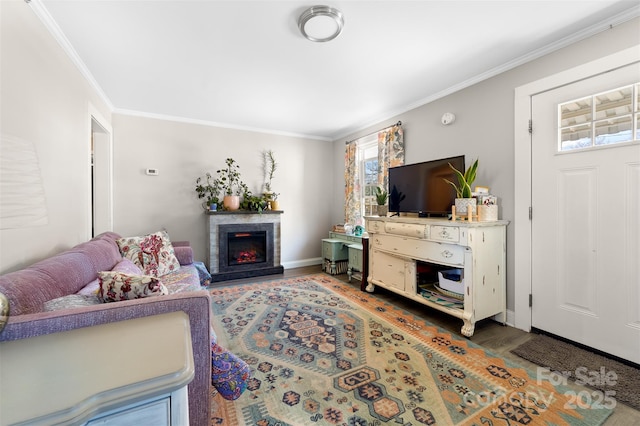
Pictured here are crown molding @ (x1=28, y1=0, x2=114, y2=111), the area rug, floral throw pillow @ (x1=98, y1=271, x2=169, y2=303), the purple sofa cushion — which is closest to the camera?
the purple sofa cushion

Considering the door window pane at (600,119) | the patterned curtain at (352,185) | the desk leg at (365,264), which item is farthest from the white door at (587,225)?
the patterned curtain at (352,185)

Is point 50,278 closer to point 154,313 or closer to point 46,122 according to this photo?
point 154,313

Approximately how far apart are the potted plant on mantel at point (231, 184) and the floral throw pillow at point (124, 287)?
292 cm

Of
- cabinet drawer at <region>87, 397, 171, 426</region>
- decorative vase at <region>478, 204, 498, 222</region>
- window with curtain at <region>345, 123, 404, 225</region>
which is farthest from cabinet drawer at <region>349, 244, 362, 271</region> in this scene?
cabinet drawer at <region>87, 397, 171, 426</region>

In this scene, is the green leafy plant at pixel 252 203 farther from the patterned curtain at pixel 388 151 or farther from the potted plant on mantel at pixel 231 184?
the patterned curtain at pixel 388 151

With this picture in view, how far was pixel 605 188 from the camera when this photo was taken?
6.32 feet

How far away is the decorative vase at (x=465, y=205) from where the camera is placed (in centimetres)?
231

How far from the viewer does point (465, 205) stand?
2.33 meters

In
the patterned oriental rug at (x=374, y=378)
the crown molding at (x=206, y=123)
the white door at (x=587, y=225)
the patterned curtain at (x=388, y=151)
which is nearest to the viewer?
the patterned oriental rug at (x=374, y=378)

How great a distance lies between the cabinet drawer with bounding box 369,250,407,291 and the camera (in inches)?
113

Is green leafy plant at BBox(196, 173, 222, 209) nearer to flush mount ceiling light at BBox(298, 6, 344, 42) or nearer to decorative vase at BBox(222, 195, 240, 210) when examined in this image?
decorative vase at BBox(222, 195, 240, 210)

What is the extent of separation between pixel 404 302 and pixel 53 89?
3.65m

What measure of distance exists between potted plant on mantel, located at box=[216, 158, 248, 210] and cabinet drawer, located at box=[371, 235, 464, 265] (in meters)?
2.35

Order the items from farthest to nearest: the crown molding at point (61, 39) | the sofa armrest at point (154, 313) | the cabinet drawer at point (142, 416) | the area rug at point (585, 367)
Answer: the crown molding at point (61, 39) < the area rug at point (585, 367) < the sofa armrest at point (154, 313) < the cabinet drawer at point (142, 416)
